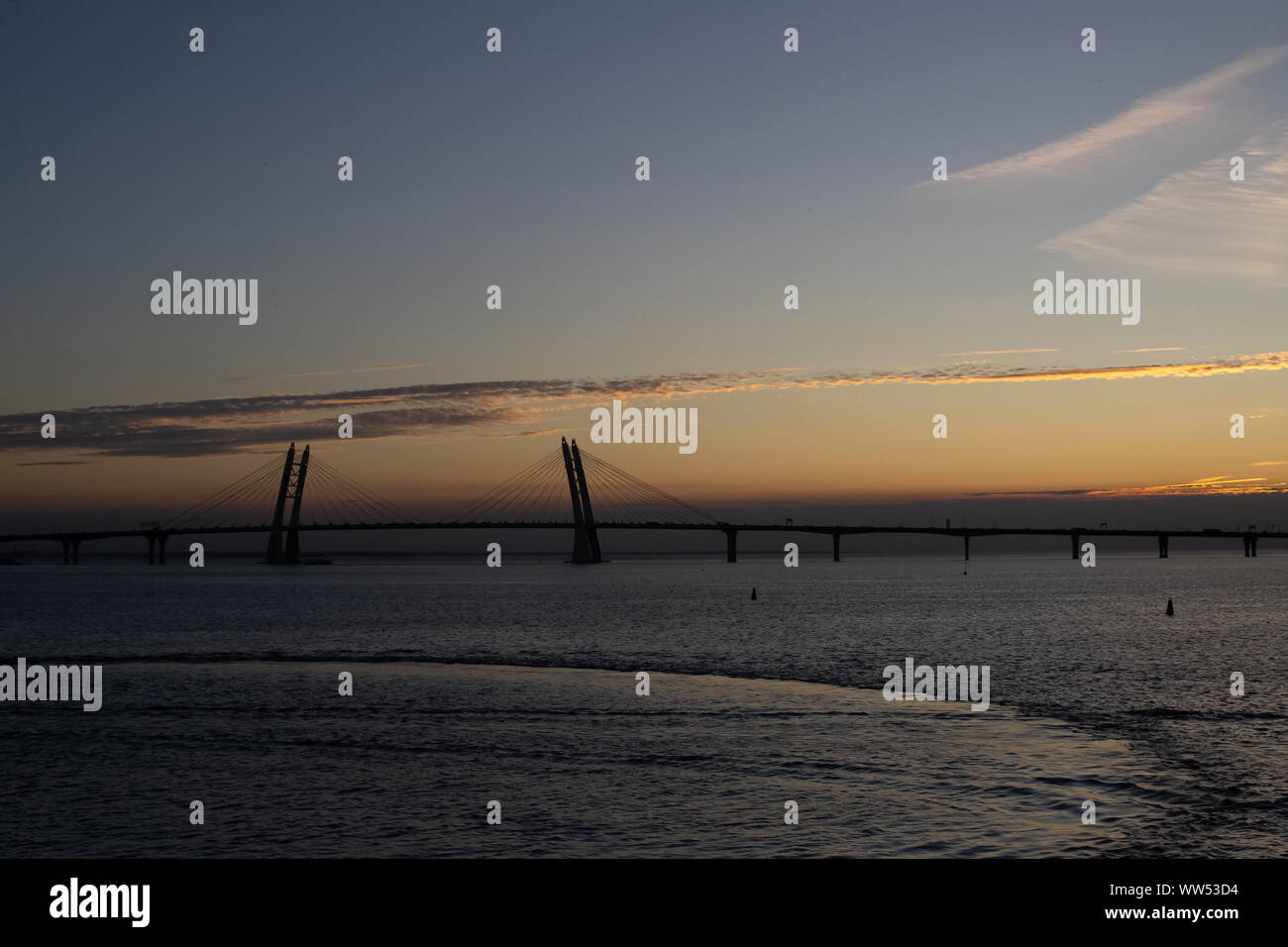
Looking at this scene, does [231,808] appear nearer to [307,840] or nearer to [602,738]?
[307,840]

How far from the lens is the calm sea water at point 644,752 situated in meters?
16.4

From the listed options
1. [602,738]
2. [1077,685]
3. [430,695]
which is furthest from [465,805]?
[1077,685]

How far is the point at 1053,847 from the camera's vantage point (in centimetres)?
1555

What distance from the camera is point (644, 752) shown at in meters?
23.1

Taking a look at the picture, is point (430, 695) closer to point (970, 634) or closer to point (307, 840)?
point (307, 840)

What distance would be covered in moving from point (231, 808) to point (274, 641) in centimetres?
3758

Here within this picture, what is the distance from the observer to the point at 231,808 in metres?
18.2

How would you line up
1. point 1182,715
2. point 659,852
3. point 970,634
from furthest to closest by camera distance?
point 970,634
point 1182,715
point 659,852

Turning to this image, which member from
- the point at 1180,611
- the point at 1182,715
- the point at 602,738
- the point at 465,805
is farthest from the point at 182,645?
the point at 1180,611

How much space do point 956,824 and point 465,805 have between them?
7.78m

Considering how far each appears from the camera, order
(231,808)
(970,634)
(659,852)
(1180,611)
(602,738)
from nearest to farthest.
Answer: (659,852)
(231,808)
(602,738)
(970,634)
(1180,611)

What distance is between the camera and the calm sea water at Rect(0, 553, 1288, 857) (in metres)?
16.4
